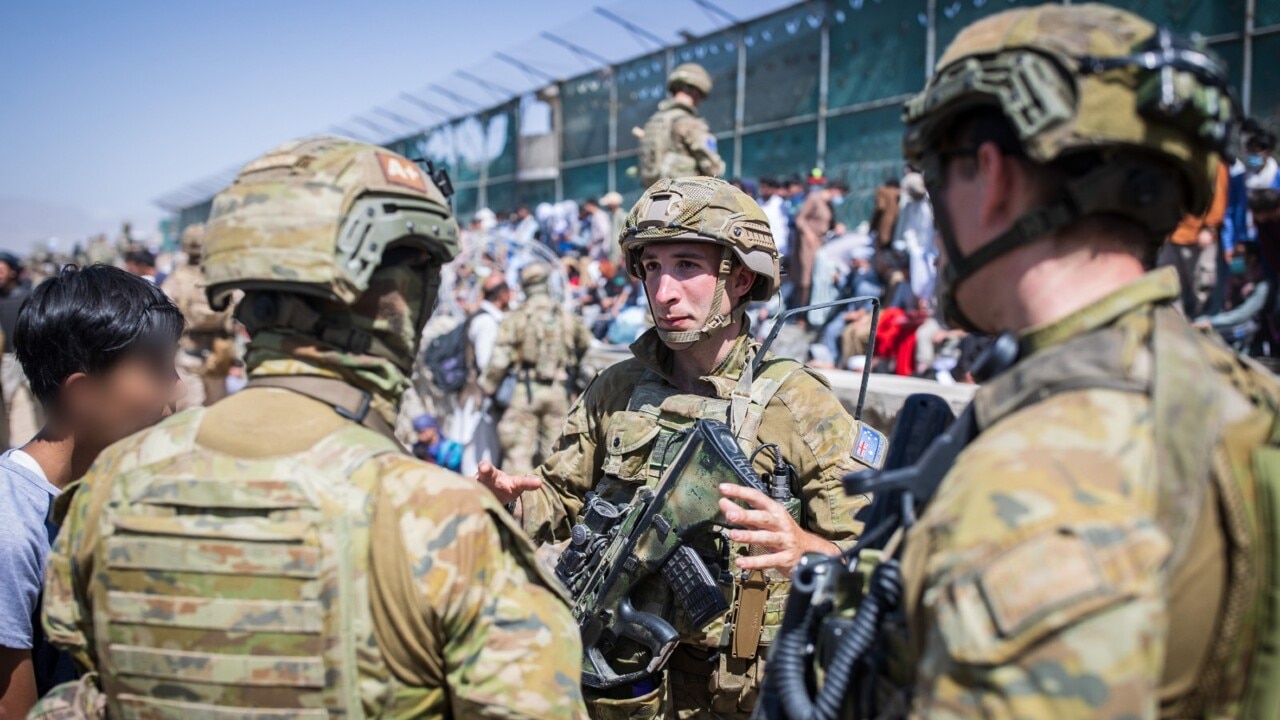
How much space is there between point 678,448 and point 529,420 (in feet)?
20.1

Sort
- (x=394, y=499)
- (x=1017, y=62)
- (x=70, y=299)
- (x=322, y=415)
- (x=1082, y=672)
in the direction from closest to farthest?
1. (x=1082, y=672)
2. (x=1017, y=62)
3. (x=394, y=499)
4. (x=322, y=415)
5. (x=70, y=299)

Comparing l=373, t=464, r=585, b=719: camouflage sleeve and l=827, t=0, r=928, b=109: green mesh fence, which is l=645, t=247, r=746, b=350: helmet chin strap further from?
l=827, t=0, r=928, b=109: green mesh fence

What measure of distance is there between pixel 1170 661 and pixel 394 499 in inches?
45.9

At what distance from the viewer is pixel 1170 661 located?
1.19 m

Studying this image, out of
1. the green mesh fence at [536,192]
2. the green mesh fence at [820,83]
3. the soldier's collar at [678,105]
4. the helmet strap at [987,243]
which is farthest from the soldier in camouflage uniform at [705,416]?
the green mesh fence at [536,192]

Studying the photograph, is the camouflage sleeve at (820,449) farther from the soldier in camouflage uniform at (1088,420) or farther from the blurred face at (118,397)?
the blurred face at (118,397)

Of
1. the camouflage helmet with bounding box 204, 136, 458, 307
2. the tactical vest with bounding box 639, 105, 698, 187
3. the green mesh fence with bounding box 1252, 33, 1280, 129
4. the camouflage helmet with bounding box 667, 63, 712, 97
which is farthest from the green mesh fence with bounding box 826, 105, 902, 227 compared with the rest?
the camouflage helmet with bounding box 204, 136, 458, 307

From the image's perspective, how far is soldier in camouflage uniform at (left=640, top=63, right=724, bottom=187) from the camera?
757 centimetres

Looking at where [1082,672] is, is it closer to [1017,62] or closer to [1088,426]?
[1088,426]

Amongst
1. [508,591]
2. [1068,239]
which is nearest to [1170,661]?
[1068,239]

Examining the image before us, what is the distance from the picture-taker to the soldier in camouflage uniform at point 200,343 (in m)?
8.84

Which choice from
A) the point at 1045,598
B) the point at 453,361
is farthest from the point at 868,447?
the point at 453,361

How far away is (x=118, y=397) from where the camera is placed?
2.42 m

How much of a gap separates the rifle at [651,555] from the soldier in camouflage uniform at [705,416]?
86 mm
